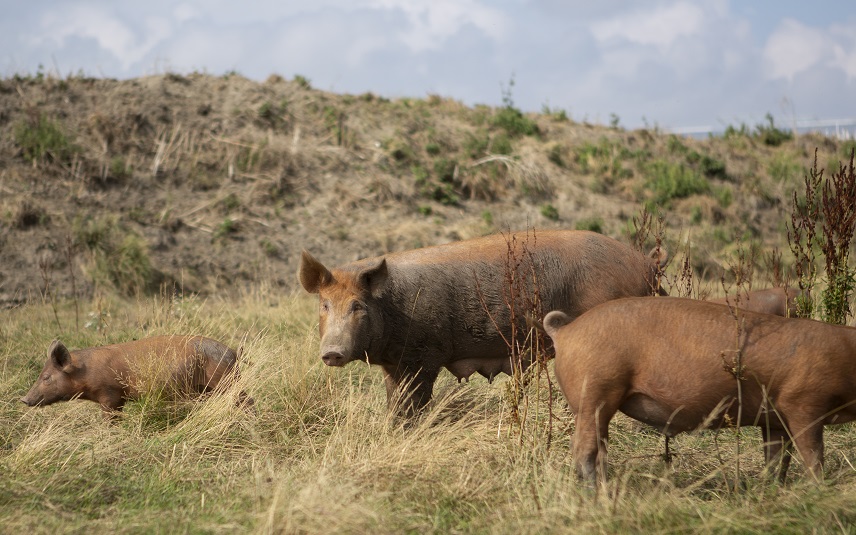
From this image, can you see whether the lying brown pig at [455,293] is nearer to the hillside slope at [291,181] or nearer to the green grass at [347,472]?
the green grass at [347,472]

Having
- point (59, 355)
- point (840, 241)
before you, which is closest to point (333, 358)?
point (59, 355)

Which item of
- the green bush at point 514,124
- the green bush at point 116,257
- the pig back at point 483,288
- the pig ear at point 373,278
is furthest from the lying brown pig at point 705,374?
the green bush at point 514,124

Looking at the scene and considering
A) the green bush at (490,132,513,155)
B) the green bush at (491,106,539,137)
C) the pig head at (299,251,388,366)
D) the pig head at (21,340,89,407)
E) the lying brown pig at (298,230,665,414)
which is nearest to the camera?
the pig head at (299,251,388,366)

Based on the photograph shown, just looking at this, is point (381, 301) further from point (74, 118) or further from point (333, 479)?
point (74, 118)

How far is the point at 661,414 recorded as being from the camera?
556 cm

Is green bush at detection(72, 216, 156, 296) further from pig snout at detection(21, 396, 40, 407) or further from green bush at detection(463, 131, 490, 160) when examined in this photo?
green bush at detection(463, 131, 490, 160)

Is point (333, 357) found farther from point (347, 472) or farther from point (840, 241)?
point (840, 241)

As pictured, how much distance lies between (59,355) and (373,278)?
3.06 metres

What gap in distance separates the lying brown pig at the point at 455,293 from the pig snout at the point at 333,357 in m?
0.34

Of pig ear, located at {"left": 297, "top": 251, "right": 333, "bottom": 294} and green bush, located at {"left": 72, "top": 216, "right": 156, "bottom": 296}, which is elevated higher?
pig ear, located at {"left": 297, "top": 251, "right": 333, "bottom": 294}

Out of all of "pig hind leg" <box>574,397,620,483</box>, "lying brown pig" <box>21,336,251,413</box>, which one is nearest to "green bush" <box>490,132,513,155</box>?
"lying brown pig" <box>21,336,251,413</box>

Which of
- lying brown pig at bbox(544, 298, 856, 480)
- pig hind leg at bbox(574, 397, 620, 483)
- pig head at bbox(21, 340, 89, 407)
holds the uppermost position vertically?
lying brown pig at bbox(544, 298, 856, 480)

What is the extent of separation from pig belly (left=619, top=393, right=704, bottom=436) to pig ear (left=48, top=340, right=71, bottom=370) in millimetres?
5193

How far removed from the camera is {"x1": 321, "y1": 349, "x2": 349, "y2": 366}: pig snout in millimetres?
7105
